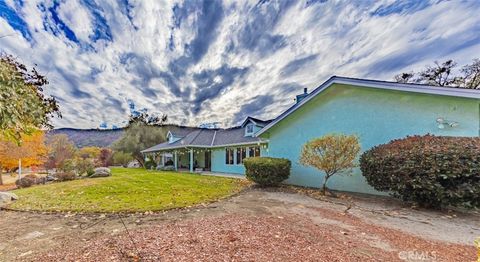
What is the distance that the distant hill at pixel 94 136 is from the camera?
41.5m

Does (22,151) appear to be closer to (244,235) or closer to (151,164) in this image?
(151,164)

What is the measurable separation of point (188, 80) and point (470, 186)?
16.9m

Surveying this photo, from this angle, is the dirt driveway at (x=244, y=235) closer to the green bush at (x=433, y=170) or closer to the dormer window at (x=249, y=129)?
the green bush at (x=433, y=170)

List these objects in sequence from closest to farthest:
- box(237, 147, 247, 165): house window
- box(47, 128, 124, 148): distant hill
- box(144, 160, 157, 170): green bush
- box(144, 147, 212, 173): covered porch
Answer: box(237, 147, 247, 165): house window
box(144, 147, 212, 173): covered porch
box(144, 160, 157, 170): green bush
box(47, 128, 124, 148): distant hill

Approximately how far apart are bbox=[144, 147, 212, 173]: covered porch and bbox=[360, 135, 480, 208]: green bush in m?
17.2

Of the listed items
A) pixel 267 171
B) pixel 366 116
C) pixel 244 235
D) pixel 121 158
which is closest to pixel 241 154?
pixel 267 171

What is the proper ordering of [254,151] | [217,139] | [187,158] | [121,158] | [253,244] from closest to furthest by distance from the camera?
1. [253,244]
2. [254,151]
3. [217,139]
4. [187,158]
5. [121,158]

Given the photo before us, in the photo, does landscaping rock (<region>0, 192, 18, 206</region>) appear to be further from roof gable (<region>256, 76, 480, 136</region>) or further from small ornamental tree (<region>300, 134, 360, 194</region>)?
roof gable (<region>256, 76, 480, 136</region>)

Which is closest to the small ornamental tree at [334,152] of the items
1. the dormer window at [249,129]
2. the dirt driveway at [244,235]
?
the dirt driveway at [244,235]

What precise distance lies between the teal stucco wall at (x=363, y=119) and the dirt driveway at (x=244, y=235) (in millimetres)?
3397

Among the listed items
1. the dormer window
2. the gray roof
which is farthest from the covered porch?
the dormer window

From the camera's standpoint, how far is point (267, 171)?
934 centimetres

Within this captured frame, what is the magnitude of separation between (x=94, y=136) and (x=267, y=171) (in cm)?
5063

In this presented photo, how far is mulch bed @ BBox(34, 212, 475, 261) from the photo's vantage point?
281cm
